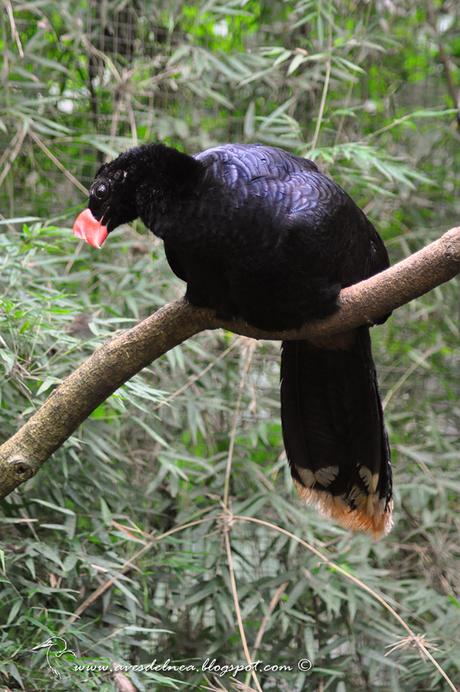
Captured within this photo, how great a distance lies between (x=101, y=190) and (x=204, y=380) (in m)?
1.10

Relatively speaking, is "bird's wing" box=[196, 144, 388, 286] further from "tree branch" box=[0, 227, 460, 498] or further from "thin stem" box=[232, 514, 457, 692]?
Result: "thin stem" box=[232, 514, 457, 692]

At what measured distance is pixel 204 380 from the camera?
2.96 metres

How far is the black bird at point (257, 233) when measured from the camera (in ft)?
6.15

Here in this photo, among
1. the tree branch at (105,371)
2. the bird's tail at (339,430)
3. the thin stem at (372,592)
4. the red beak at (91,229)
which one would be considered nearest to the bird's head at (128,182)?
the red beak at (91,229)

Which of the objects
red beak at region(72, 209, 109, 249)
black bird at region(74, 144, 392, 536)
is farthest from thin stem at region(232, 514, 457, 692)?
red beak at region(72, 209, 109, 249)

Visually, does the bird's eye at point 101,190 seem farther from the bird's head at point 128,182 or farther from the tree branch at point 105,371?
the tree branch at point 105,371

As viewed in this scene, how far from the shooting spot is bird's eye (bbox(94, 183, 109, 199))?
6.43 ft

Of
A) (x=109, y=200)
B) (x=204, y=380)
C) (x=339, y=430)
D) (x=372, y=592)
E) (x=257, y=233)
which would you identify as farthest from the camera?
(x=204, y=380)

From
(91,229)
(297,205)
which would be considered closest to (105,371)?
(91,229)

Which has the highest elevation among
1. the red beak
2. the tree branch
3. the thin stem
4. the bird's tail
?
the red beak

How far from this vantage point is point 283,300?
189cm

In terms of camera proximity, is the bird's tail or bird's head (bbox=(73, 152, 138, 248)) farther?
the bird's tail

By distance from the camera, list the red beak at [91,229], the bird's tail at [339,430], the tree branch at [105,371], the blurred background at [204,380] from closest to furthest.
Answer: the tree branch at [105,371] < the red beak at [91,229] < the bird's tail at [339,430] < the blurred background at [204,380]

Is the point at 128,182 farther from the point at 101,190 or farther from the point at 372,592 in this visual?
the point at 372,592
